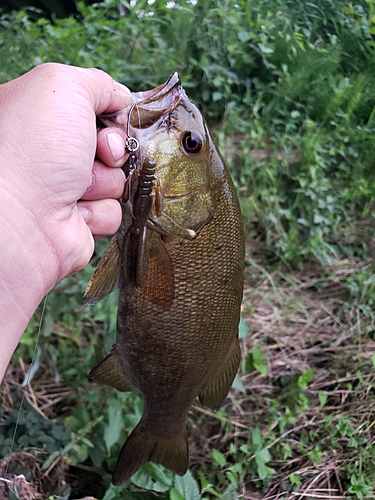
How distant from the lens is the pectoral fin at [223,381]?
1.41m

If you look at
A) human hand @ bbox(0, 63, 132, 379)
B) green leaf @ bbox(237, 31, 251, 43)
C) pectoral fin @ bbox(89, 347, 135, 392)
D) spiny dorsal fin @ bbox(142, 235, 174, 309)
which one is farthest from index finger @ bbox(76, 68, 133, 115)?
green leaf @ bbox(237, 31, 251, 43)

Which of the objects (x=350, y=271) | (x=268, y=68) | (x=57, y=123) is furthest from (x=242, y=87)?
(x=57, y=123)

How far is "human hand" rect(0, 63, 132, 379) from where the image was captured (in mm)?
983

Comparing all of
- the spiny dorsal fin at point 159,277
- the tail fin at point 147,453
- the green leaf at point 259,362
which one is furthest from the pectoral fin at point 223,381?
the green leaf at point 259,362

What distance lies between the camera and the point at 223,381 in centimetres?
142

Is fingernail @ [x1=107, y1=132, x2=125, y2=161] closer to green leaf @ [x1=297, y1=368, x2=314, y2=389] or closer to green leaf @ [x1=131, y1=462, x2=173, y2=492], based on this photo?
green leaf @ [x1=131, y1=462, x2=173, y2=492]

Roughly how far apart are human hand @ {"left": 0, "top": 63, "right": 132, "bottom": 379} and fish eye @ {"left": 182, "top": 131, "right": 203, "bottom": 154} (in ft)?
0.57

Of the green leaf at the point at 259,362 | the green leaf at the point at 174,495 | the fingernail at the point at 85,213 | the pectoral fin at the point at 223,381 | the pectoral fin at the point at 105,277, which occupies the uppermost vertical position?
the fingernail at the point at 85,213

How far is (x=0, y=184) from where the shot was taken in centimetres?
96

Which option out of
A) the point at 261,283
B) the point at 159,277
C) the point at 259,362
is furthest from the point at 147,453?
the point at 261,283

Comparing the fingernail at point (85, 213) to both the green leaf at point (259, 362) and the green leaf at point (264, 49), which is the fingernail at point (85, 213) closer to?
the green leaf at point (259, 362)

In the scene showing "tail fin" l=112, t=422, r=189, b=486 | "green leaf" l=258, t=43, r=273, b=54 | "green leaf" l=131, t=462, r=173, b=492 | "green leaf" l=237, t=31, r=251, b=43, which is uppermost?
"green leaf" l=237, t=31, r=251, b=43

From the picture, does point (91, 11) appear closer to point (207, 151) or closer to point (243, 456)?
point (207, 151)

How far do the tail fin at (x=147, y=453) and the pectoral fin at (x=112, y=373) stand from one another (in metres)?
0.17
